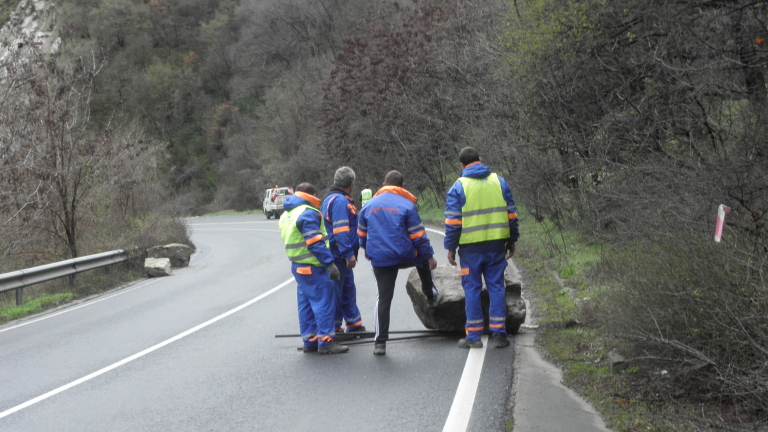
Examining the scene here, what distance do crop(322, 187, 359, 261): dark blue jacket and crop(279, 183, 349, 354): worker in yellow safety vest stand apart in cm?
20

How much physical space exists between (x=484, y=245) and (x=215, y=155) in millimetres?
72241

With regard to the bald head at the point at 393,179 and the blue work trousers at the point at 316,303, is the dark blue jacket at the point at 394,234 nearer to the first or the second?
the bald head at the point at 393,179

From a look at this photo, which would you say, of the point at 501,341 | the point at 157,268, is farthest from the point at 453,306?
the point at 157,268

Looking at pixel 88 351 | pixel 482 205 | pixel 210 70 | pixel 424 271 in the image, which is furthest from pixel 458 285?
pixel 210 70

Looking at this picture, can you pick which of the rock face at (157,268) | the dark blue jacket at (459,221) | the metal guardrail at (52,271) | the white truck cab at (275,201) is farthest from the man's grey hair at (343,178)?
the white truck cab at (275,201)

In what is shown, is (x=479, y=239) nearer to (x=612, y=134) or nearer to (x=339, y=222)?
(x=339, y=222)

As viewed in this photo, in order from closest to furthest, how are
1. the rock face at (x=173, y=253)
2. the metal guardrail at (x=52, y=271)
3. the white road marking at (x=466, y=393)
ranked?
the white road marking at (x=466, y=393)
the metal guardrail at (x=52, y=271)
the rock face at (x=173, y=253)

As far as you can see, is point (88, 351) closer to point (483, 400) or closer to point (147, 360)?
point (147, 360)

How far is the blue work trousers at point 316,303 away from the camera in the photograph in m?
7.98

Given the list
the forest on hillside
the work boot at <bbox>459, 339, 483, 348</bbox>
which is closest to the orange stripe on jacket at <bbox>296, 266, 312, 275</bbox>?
the work boot at <bbox>459, 339, 483, 348</bbox>

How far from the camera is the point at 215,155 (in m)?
77.1

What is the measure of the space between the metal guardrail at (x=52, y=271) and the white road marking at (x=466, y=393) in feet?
33.2

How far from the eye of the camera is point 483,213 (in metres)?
7.65

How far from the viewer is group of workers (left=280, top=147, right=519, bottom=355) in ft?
25.1
